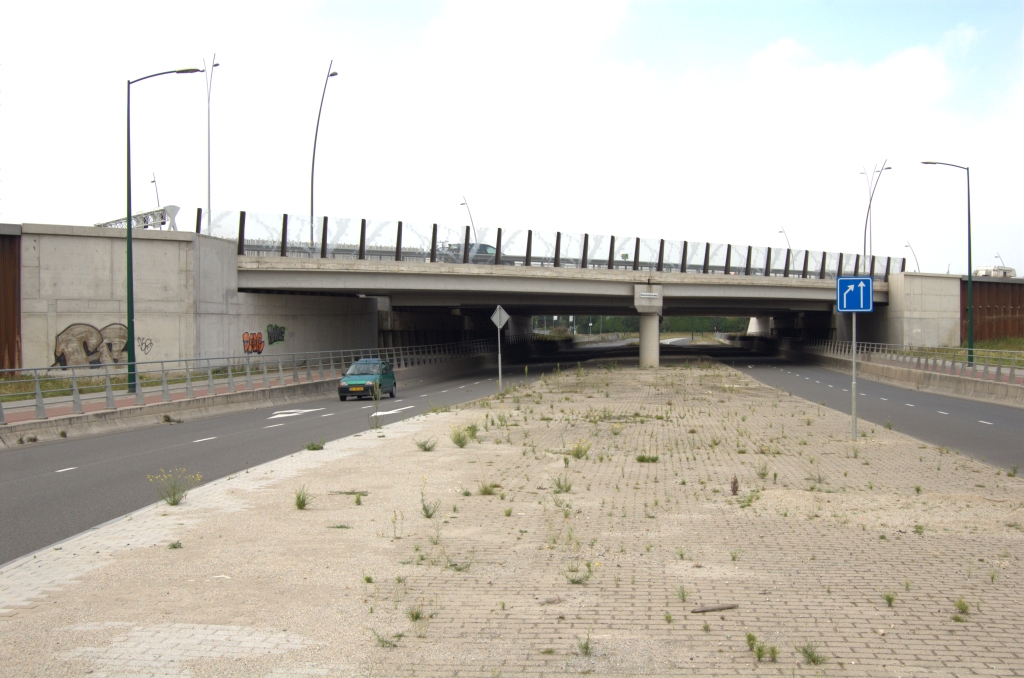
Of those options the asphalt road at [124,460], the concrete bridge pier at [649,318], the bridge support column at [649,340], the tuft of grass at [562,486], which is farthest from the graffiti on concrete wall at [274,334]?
the tuft of grass at [562,486]

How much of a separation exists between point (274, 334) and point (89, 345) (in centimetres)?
1000

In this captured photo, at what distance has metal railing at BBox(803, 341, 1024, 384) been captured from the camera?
32812mm

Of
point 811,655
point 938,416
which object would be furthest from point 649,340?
point 811,655

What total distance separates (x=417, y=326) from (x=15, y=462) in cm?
4889

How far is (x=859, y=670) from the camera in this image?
5.28 metres

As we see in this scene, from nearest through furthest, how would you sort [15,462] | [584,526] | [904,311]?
[584,526], [15,462], [904,311]

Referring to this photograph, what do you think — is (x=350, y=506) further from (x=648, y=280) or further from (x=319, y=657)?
(x=648, y=280)

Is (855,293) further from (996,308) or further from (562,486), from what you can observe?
(996,308)

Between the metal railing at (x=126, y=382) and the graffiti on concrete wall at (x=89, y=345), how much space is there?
684 mm

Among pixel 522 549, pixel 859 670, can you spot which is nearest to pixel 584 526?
pixel 522 549

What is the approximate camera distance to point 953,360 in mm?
37281

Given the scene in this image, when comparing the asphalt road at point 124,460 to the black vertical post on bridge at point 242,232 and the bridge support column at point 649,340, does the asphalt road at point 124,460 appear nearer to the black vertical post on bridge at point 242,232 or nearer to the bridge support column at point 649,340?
the black vertical post on bridge at point 242,232

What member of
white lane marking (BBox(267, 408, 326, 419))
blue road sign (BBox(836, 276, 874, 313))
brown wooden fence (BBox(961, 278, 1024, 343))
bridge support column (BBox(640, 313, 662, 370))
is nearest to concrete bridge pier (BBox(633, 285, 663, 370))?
bridge support column (BBox(640, 313, 662, 370))

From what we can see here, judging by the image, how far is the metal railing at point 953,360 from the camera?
3281cm
